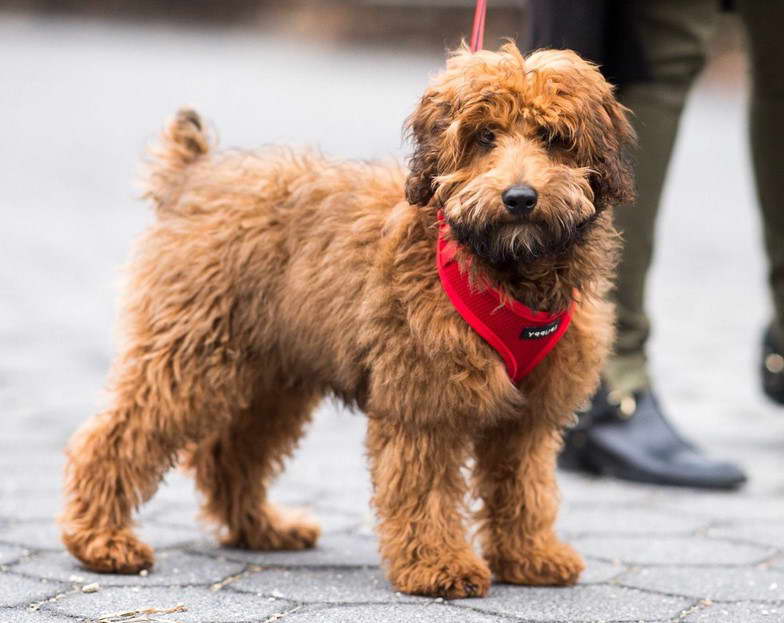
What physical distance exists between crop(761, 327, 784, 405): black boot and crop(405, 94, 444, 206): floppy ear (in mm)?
2923

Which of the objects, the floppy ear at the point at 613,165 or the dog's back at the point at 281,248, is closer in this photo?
the floppy ear at the point at 613,165

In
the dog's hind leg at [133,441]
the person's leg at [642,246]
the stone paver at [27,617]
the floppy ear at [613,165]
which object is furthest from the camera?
the person's leg at [642,246]

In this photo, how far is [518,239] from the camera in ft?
12.4

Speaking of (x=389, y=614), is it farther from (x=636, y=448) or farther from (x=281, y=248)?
(x=636, y=448)

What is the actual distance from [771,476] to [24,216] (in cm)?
→ 863

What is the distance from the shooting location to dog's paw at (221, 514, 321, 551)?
4805 mm

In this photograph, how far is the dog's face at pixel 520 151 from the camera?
Result: 12.3 ft

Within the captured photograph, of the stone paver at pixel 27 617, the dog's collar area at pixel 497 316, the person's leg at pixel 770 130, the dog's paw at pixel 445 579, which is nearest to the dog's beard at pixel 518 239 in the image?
the dog's collar area at pixel 497 316

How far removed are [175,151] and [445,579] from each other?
171 centimetres

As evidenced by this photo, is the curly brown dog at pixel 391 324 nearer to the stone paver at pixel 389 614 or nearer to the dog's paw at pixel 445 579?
the dog's paw at pixel 445 579

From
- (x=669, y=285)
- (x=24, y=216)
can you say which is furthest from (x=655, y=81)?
(x=24, y=216)

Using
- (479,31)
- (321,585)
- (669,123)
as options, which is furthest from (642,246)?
(321,585)

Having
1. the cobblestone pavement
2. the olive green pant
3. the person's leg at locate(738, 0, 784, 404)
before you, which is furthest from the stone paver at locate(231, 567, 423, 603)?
the person's leg at locate(738, 0, 784, 404)

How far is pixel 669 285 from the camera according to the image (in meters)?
11.4
